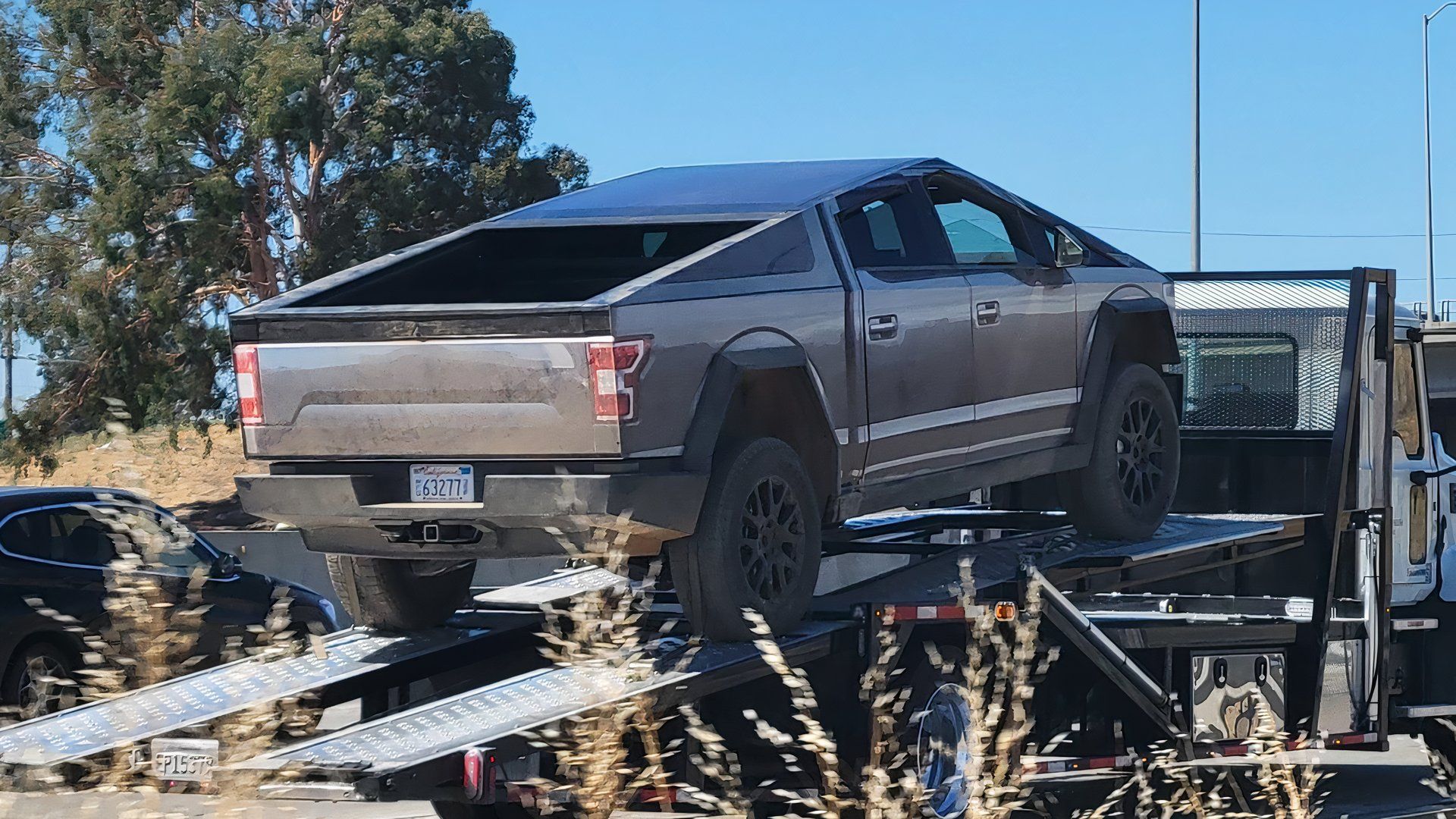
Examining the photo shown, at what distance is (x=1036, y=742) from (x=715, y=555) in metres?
2.33

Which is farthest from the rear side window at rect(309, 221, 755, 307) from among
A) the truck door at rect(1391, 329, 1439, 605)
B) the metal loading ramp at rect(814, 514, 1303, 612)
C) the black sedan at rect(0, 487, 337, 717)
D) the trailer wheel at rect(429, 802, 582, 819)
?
the truck door at rect(1391, 329, 1439, 605)

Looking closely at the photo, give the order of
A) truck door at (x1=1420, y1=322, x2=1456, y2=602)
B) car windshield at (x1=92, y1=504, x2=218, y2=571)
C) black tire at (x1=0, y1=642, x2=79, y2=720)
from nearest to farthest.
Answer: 1. car windshield at (x1=92, y1=504, x2=218, y2=571)
2. truck door at (x1=1420, y1=322, x2=1456, y2=602)
3. black tire at (x1=0, y1=642, x2=79, y2=720)

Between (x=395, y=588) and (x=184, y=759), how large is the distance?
1.67 metres

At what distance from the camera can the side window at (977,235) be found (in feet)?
24.7

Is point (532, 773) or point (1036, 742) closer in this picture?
point (532, 773)

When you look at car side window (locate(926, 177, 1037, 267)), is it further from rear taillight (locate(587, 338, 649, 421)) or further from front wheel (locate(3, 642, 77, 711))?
front wheel (locate(3, 642, 77, 711))

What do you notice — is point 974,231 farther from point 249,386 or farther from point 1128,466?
point 249,386

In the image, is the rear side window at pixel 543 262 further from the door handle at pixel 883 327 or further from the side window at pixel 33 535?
the side window at pixel 33 535

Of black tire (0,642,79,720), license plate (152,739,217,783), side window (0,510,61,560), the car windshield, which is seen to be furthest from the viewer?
side window (0,510,61,560)

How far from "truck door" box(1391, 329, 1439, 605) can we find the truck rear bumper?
193 inches

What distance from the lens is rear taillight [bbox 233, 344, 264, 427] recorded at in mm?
5891

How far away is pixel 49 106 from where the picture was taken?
33.3 m

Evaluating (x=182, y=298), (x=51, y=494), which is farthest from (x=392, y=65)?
(x=51, y=494)

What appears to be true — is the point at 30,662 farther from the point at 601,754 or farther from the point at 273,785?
the point at 601,754
